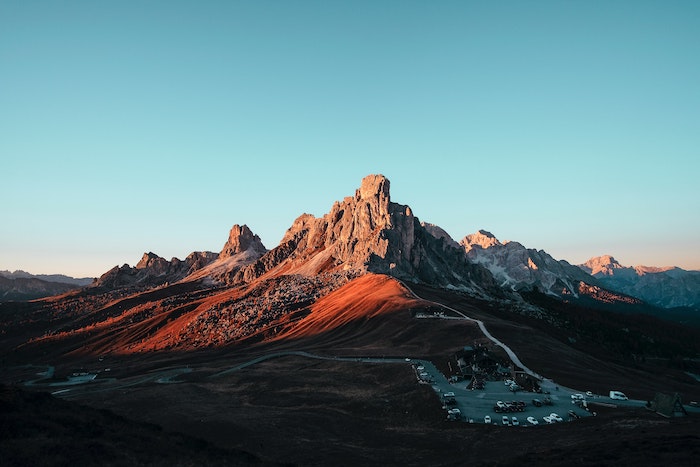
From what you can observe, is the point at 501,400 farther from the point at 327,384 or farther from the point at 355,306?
the point at 355,306

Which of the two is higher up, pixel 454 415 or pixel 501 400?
pixel 501 400

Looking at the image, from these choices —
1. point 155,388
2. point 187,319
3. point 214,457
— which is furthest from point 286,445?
point 187,319

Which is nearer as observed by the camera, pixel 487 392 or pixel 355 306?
pixel 487 392

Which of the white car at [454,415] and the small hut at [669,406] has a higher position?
the small hut at [669,406]

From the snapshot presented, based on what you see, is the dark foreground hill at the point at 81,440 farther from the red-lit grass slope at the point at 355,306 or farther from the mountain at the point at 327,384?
the red-lit grass slope at the point at 355,306

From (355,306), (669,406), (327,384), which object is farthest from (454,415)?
(355,306)

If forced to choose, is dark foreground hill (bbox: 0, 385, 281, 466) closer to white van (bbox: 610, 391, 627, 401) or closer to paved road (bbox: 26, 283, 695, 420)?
paved road (bbox: 26, 283, 695, 420)

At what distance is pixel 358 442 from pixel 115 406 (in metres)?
44.7

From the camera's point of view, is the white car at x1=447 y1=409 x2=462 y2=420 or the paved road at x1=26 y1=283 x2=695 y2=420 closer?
the white car at x1=447 y1=409 x2=462 y2=420

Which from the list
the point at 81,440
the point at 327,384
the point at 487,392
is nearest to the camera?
the point at 81,440

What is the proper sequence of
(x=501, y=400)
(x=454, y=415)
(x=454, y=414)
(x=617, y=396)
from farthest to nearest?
(x=501, y=400) → (x=617, y=396) → (x=454, y=414) → (x=454, y=415)

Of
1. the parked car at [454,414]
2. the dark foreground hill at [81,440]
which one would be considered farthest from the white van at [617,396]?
the dark foreground hill at [81,440]

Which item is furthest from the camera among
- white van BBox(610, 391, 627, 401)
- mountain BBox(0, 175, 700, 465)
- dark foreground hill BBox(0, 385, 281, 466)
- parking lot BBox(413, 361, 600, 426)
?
white van BBox(610, 391, 627, 401)

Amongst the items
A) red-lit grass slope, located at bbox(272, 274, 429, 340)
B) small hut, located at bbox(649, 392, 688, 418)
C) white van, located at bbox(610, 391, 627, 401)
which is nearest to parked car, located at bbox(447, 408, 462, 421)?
white van, located at bbox(610, 391, 627, 401)
